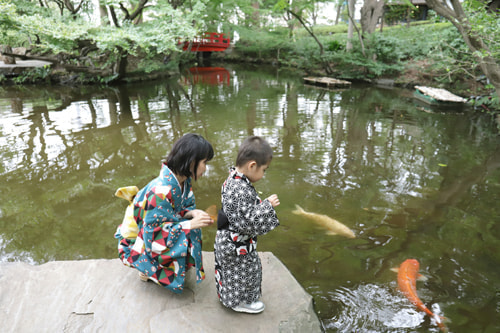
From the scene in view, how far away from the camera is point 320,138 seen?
23.5ft

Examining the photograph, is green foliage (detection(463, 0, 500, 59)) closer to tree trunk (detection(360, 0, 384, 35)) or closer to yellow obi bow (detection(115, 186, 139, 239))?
yellow obi bow (detection(115, 186, 139, 239))

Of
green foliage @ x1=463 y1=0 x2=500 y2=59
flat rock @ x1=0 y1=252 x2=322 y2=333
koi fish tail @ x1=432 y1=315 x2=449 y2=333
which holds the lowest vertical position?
koi fish tail @ x1=432 y1=315 x2=449 y2=333

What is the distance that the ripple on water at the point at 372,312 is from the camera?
2.60m

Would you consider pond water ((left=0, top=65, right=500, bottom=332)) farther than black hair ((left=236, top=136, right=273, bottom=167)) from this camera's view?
Yes

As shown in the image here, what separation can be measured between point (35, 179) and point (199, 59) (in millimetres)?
22492

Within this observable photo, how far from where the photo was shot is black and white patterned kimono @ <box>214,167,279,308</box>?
1.95 metres

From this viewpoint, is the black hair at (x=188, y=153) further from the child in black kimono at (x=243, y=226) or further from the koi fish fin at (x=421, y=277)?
the koi fish fin at (x=421, y=277)

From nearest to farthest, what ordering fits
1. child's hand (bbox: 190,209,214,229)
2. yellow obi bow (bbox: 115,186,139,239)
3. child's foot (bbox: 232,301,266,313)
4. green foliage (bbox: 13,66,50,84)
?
child's hand (bbox: 190,209,214,229) < child's foot (bbox: 232,301,266,313) < yellow obi bow (bbox: 115,186,139,239) < green foliage (bbox: 13,66,50,84)

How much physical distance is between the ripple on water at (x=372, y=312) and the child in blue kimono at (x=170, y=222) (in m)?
1.25

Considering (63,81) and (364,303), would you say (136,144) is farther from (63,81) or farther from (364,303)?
(63,81)

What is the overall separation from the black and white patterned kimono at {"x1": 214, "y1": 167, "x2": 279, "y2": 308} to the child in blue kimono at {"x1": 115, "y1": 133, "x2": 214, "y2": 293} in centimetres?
17

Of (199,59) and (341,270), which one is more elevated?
(199,59)

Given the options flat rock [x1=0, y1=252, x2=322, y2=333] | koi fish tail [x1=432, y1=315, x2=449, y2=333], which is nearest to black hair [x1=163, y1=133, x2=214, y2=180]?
flat rock [x1=0, y1=252, x2=322, y2=333]

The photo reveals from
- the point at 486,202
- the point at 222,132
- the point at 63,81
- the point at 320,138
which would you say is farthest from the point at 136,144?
the point at 63,81
